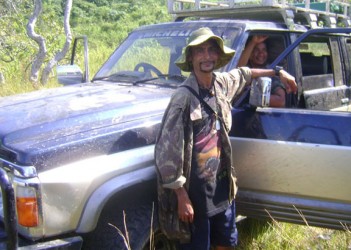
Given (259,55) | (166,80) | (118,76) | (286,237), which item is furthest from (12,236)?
(259,55)

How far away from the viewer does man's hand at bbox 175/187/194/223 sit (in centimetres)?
265

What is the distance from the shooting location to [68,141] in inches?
102

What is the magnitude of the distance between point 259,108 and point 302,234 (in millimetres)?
1244

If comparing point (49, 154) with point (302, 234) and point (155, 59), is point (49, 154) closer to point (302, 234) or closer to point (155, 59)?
point (155, 59)

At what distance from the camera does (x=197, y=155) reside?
2.71 meters

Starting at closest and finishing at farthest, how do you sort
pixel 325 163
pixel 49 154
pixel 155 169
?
pixel 49 154
pixel 155 169
pixel 325 163

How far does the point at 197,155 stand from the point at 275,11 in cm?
215

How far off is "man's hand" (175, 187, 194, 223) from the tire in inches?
9.4

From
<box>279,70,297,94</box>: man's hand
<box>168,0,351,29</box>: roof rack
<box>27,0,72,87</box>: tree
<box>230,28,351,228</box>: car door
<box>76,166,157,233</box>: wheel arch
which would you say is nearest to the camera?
<box>76,166,157,233</box>: wheel arch

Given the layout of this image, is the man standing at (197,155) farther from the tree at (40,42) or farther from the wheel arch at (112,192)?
the tree at (40,42)

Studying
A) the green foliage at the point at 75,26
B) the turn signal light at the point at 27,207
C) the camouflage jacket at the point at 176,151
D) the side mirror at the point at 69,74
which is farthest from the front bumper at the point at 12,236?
the green foliage at the point at 75,26

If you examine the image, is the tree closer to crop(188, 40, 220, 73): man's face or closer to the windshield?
the windshield

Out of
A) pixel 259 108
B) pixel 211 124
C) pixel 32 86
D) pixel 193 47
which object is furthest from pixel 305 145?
pixel 32 86

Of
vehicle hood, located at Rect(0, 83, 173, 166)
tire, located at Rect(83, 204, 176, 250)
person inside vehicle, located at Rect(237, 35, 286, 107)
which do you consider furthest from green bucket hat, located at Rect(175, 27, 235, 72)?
tire, located at Rect(83, 204, 176, 250)
